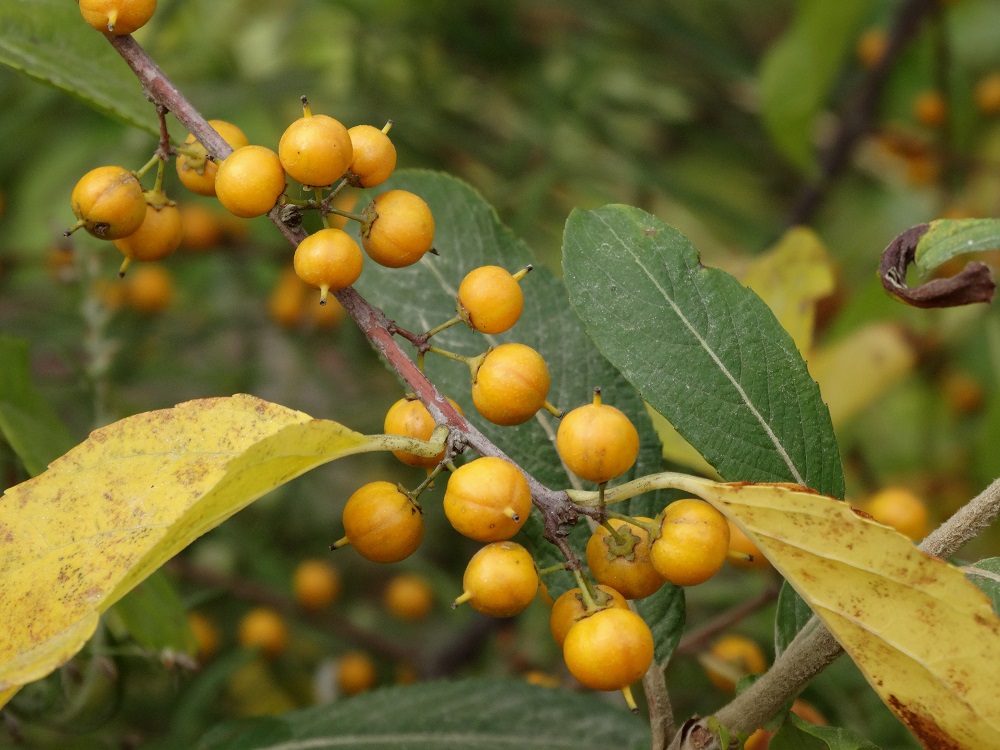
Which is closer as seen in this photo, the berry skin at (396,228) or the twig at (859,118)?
the berry skin at (396,228)

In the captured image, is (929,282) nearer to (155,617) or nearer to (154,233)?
(154,233)

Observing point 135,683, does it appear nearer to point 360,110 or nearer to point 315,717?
point 315,717

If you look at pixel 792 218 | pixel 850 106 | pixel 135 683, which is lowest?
pixel 135 683

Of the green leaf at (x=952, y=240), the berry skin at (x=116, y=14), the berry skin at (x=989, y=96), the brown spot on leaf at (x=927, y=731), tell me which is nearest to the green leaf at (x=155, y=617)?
the berry skin at (x=116, y=14)

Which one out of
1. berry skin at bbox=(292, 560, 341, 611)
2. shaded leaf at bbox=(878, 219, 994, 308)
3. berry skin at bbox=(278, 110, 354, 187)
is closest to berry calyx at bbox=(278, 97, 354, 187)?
berry skin at bbox=(278, 110, 354, 187)

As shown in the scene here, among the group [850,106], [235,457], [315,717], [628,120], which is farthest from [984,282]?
[628,120]

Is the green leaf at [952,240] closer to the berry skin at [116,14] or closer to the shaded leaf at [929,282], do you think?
the shaded leaf at [929,282]

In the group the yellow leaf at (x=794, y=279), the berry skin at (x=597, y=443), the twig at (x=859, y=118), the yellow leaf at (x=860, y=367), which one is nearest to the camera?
the berry skin at (x=597, y=443)
